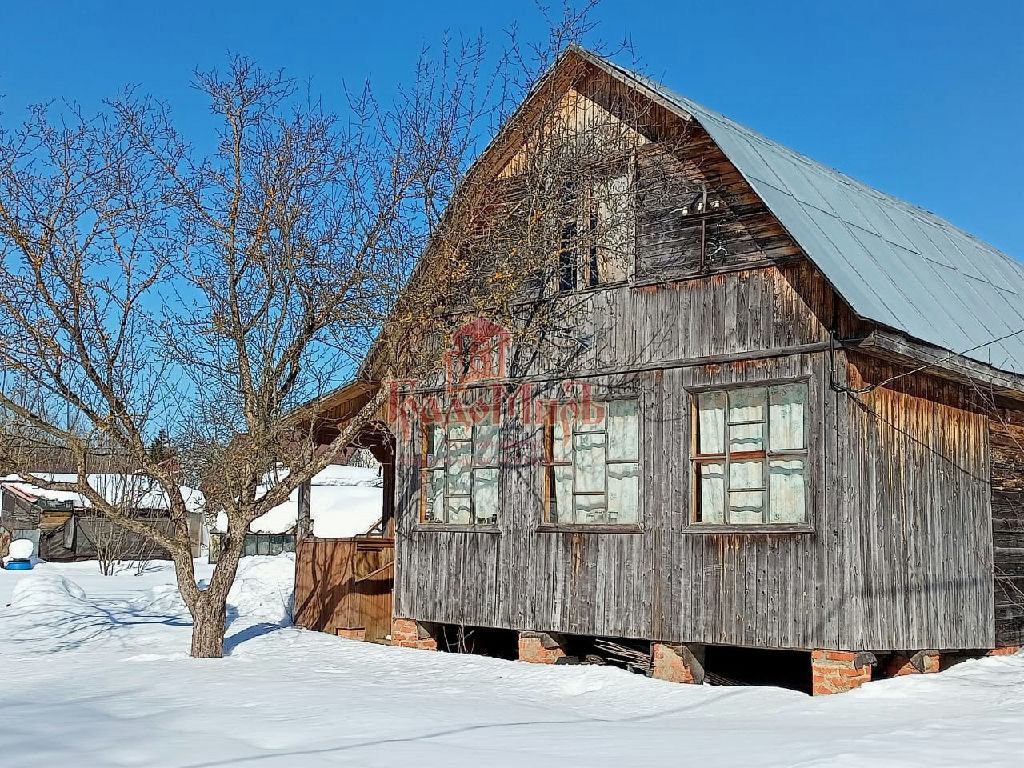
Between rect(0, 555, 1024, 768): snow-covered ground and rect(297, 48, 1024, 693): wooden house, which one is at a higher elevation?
rect(297, 48, 1024, 693): wooden house

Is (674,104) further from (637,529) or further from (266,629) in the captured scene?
(266,629)

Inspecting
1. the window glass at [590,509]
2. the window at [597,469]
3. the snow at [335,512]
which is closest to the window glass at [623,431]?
the window at [597,469]

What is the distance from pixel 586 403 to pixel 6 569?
23301 millimetres

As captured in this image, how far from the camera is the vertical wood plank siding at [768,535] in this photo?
11109 mm

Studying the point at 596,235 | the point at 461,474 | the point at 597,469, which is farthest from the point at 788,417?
the point at 461,474

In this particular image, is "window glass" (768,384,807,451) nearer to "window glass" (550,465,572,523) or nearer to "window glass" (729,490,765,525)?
"window glass" (729,490,765,525)

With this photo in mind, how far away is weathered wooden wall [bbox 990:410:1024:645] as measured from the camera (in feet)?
41.2

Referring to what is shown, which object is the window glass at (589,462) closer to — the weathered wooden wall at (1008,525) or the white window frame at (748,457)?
the white window frame at (748,457)

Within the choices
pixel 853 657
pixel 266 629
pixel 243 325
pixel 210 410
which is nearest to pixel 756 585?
pixel 853 657

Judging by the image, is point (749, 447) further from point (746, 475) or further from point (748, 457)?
point (746, 475)

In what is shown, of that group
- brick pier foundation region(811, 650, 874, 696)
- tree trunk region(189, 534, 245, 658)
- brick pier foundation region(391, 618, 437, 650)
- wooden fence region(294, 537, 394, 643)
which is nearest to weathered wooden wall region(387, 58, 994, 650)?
brick pier foundation region(811, 650, 874, 696)

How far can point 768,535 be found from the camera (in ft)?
37.9

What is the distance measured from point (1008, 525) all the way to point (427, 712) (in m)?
7.20

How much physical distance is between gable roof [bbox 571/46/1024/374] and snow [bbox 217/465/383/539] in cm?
3216
